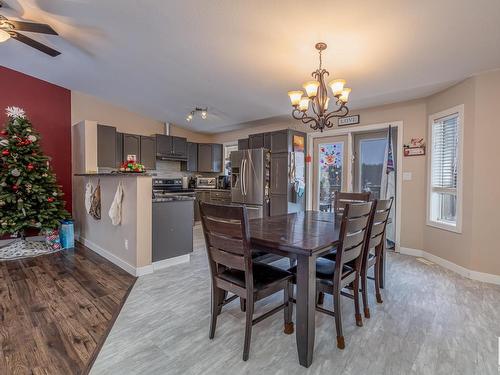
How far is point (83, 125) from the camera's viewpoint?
466 cm

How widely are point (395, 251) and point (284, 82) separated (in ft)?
10.4

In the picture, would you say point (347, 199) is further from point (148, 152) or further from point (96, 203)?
point (148, 152)

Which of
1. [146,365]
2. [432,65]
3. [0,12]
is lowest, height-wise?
[146,365]

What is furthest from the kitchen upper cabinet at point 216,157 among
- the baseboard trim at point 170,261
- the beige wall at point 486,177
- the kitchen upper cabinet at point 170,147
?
the beige wall at point 486,177

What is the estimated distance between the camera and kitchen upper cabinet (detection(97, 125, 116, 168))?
4.88m

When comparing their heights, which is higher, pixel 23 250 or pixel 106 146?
pixel 106 146

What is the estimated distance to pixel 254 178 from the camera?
512 centimetres

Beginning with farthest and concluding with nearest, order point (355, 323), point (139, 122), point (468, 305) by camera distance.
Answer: point (139, 122), point (468, 305), point (355, 323)

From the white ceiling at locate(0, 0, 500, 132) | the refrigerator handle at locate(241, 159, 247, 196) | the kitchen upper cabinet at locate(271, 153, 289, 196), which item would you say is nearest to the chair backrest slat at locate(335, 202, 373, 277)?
the white ceiling at locate(0, 0, 500, 132)

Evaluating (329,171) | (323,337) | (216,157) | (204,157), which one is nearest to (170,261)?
(323,337)

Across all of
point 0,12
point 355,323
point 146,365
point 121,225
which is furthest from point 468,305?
point 0,12

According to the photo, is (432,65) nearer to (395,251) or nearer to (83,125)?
(395,251)

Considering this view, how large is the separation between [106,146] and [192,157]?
2.07 meters

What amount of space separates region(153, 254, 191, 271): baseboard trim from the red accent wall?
9.76ft
